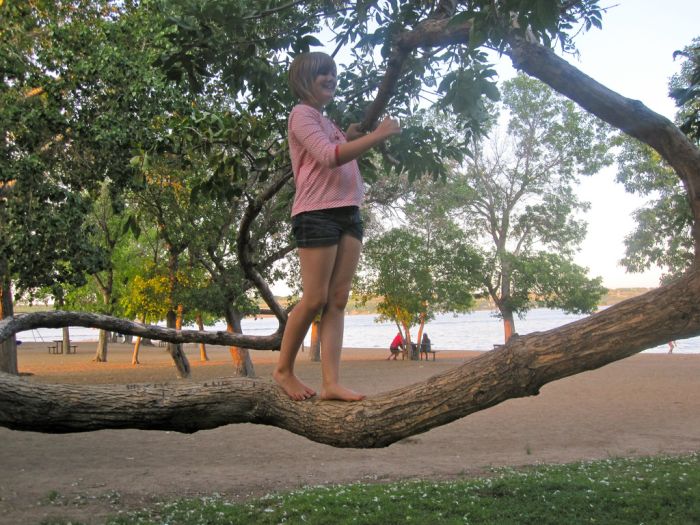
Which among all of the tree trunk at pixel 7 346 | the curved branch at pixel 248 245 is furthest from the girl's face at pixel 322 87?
the tree trunk at pixel 7 346

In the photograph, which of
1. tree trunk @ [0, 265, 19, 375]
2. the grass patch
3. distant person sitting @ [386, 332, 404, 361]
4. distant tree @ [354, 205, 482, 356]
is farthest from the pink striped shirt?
distant person sitting @ [386, 332, 404, 361]

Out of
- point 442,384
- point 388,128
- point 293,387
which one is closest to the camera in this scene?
point 388,128

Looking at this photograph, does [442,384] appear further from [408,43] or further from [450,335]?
[450,335]

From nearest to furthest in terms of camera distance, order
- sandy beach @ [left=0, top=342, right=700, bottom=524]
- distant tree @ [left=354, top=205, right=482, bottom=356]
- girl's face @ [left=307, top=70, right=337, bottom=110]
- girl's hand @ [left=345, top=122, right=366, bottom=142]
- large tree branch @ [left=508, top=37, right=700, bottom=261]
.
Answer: large tree branch @ [left=508, top=37, right=700, bottom=261] < girl's face @ [left=307, top=70, right=337, bottom=110] < girl's hand @ [left=345, top=122, right=366, bottom=142] < sandy beach @ [left=0, top=342, right=700, bottom=524] < distant tree @ [left=354, top=205, right=482, bottom=356]

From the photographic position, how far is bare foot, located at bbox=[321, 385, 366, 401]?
2923 millimetres

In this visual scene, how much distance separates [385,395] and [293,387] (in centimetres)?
49

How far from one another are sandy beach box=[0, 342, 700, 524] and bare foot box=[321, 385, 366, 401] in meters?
4.24

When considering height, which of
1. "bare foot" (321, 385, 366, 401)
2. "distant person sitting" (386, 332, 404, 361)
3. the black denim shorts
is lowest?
"distant person sitting" (386, 332, 404, 361)

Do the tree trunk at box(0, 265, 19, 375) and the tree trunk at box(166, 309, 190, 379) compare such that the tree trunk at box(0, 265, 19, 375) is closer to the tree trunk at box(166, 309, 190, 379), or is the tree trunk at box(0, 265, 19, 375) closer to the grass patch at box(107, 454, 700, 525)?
the tree trunk at box(166, 309, 190, 379)

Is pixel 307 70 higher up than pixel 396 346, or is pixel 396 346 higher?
pixel 307 70

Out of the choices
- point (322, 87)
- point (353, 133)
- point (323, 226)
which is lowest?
point (323, 226)

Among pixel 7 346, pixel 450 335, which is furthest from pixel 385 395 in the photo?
pixel 450 335

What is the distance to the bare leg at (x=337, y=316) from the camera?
2902 mm

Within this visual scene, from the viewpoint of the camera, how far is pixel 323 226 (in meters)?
2.79
